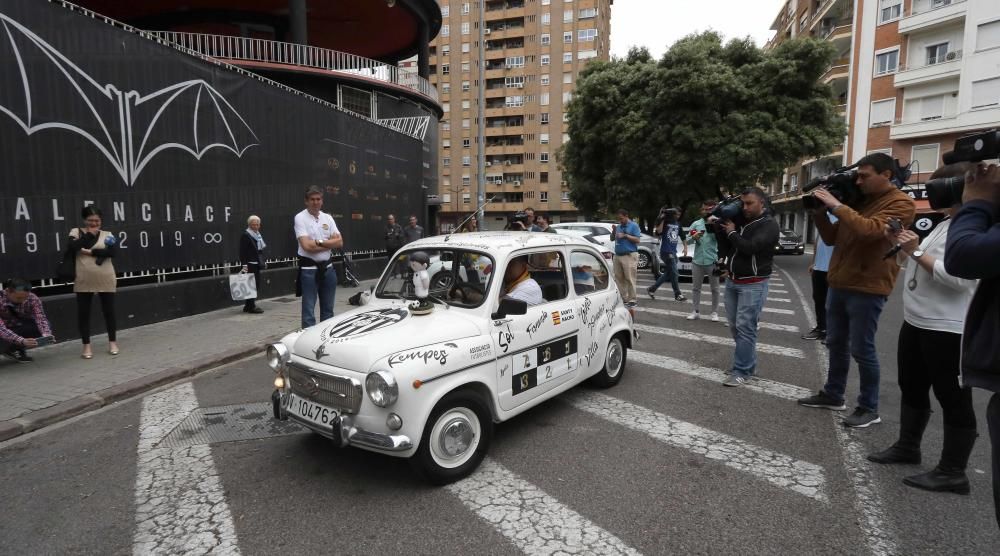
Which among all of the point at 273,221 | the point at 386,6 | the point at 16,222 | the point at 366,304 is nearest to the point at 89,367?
the point at 16,222

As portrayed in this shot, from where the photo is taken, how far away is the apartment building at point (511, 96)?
65125 mm

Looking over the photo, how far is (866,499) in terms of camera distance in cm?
308

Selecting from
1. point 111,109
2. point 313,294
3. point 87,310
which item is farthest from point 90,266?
point 111,109

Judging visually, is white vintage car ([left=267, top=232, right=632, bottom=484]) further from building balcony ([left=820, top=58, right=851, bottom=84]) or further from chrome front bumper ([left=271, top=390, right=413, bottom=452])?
building balcony ([left=820, top=58, right=851, bottom=84])

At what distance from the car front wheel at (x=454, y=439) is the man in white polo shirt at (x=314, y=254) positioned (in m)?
3.84

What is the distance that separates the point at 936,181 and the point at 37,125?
911cm

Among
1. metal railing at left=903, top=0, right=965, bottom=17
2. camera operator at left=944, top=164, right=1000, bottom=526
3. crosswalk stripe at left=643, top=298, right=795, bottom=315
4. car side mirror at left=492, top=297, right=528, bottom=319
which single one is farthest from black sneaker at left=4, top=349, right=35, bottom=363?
metal railing at left=903, top=0, right=965, bottom=17

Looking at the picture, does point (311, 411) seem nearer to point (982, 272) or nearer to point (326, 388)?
point (326, 388)

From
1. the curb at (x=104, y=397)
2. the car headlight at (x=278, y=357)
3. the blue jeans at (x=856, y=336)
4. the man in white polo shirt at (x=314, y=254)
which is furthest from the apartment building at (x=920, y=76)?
the car headlight at (x=278, y=357)

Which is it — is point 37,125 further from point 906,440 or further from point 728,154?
point 728,154

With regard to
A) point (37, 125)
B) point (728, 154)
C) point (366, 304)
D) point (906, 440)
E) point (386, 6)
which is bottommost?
point (906, 440)

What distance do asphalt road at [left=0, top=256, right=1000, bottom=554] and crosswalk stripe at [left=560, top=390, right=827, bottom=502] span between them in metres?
0.02

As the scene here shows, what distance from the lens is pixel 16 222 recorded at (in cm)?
633

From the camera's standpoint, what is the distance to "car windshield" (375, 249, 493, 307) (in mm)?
3910
